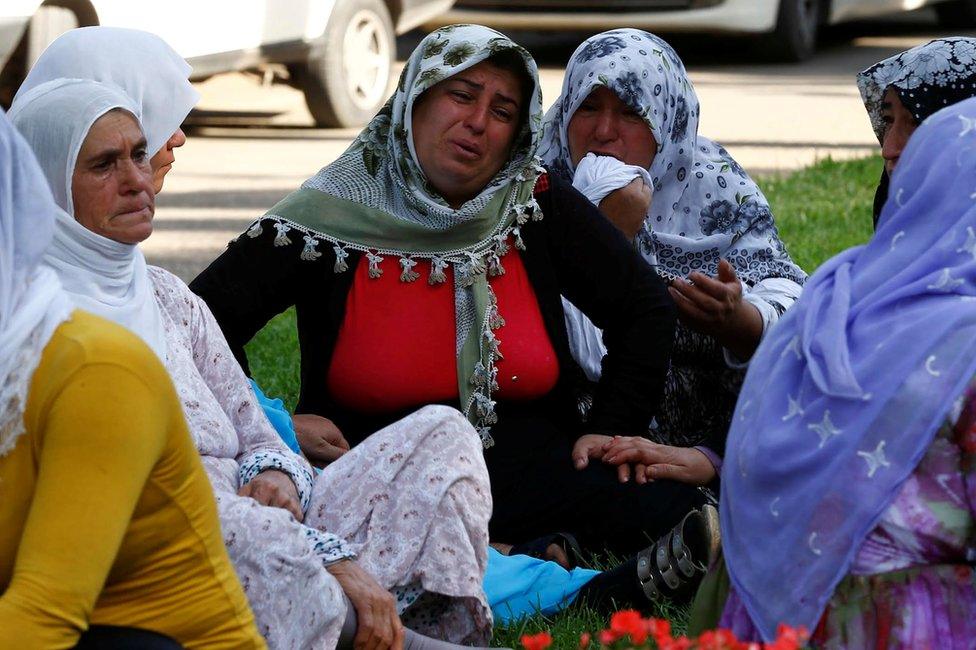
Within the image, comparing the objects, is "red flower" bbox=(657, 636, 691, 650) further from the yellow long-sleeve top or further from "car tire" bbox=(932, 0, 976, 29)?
"car tire" bbox=(932, 0, 976, 29)

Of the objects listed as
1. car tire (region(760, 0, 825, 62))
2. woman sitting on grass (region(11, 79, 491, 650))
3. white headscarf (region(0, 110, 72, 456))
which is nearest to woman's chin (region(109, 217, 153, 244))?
woman sitting on grass (region(11, 79, 491, 650))

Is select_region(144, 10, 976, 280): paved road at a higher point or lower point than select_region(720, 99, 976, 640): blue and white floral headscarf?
lower

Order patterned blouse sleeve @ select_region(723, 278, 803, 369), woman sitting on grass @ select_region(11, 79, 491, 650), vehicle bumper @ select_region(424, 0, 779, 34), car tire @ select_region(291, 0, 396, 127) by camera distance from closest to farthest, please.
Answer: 1. woman sitting on grass @ select_region(11, 79, 491, 650)
2. patterned blouse sleeve @ select_region(723, 278, 803, 369)
3. car tire @ select_region(291, 0, 396, 127)
4. vehicle bumper @ select_region(424, 0, 779, 34)

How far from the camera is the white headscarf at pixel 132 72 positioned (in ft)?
11.9

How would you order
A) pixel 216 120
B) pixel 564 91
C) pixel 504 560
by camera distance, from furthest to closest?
pixel 216 120, pixel 564 91, pixel 504 560

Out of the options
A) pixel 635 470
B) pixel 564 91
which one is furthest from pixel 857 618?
pixel 564 91

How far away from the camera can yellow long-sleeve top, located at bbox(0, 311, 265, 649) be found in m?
2.31

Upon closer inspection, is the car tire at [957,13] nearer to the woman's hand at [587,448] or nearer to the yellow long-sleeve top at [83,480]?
the woman's hand at [587,448]

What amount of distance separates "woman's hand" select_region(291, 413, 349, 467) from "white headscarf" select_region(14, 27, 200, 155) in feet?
2.24

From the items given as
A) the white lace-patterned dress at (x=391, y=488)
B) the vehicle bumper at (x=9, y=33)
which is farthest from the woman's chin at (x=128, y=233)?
the vehicle bumper at (x=9, y=33)

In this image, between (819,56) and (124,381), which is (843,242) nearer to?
(124,381)

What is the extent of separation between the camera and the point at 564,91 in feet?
14.7

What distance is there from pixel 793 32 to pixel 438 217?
29.3 feet

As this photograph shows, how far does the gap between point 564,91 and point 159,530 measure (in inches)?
92.1
